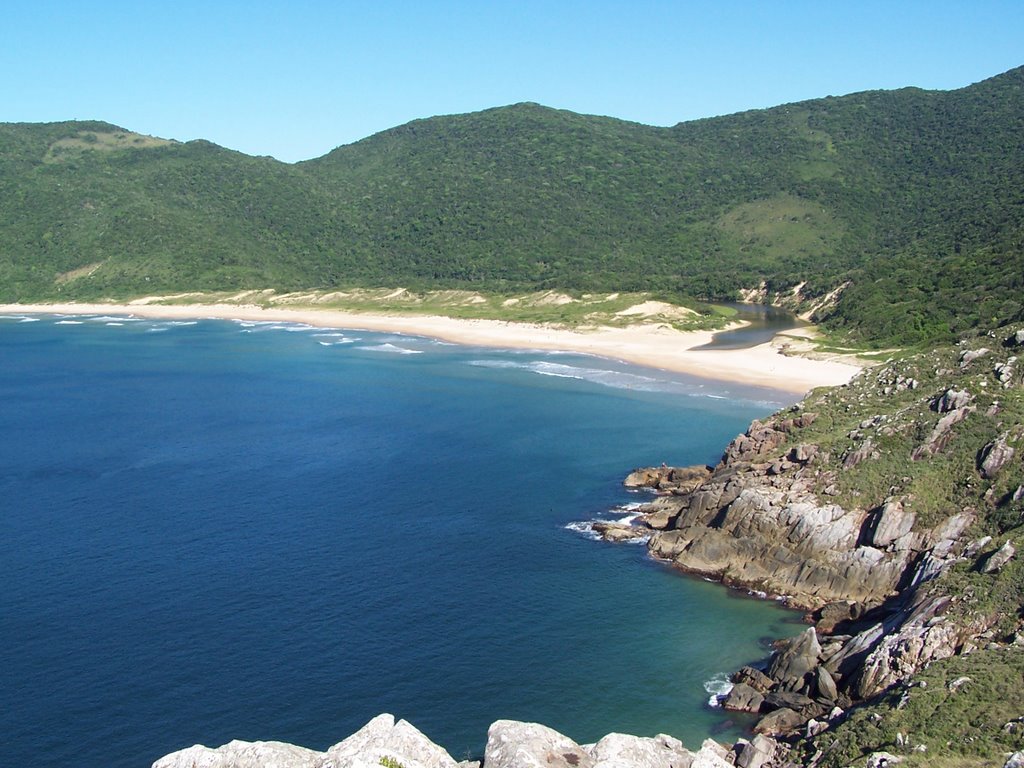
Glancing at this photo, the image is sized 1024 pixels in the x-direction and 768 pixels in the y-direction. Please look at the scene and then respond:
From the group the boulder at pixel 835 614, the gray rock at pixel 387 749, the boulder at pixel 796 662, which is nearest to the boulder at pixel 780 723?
the boulder at pixel 796 662

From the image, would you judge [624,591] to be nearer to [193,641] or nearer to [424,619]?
[424,619]

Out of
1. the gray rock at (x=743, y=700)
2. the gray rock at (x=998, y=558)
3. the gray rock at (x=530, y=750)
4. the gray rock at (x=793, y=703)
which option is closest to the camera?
the gray rock at (x=530, y=750)

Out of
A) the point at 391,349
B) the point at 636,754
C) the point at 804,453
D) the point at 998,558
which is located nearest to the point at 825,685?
the point at 998,558

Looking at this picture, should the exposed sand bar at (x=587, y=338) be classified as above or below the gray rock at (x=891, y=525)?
above

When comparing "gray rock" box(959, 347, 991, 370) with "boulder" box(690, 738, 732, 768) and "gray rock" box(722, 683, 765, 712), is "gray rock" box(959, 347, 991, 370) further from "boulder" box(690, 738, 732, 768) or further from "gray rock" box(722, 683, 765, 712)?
"boulder" box(690, 738, 732, 768)

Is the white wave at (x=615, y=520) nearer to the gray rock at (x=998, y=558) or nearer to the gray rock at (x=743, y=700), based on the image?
the gray rock at (x=743, y=700)

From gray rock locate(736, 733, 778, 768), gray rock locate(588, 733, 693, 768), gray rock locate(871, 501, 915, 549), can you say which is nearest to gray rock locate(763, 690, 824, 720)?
gray rock locate(736, 733, 778, 768)

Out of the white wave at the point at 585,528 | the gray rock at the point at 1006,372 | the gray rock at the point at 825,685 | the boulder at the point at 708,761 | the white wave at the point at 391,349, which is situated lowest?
the gray rock at the point at 825,685
